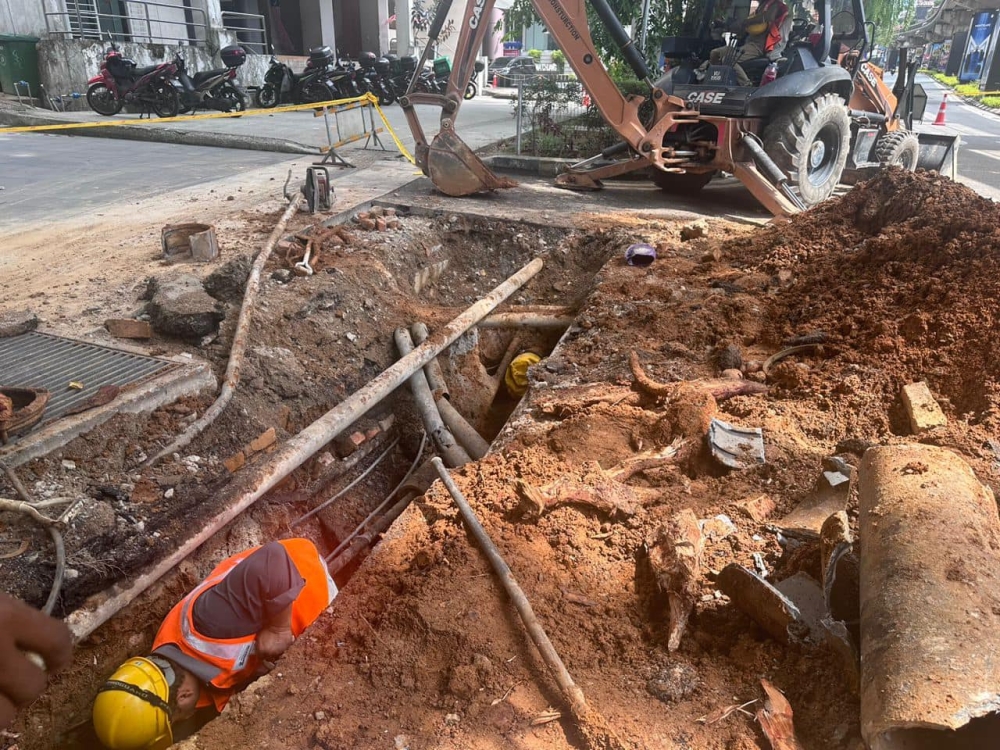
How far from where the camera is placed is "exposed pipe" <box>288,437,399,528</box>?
4176mm

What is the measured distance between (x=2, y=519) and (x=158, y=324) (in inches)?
70.3

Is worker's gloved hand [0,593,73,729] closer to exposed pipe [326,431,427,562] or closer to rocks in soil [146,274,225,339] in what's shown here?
exposed pipe [326,431,427,562]

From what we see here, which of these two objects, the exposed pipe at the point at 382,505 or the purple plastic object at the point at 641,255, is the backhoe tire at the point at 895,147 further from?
the exposed pipe at the point at 382,505

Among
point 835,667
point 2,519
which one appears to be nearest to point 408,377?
point 2,519

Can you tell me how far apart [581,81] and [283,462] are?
5632 millimetres

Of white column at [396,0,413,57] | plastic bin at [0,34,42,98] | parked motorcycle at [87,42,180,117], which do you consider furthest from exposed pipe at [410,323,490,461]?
white column at [396,0,413,57]

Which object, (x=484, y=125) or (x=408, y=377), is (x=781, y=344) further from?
(x=484, y=125)

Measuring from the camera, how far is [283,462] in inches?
138

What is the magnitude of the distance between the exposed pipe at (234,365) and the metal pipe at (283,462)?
1.66 feet

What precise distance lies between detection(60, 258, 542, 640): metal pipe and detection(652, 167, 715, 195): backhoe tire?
163 inches

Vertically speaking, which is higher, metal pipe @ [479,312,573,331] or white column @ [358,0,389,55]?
white column @ [358,0,389,55]

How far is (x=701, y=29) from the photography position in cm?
789

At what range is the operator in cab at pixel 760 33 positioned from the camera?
7.14 metres

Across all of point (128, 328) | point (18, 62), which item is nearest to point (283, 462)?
point (128, 328)
